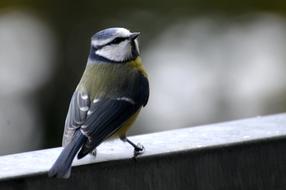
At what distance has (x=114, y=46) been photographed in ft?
12.8

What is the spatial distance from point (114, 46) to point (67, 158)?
0.88 metres

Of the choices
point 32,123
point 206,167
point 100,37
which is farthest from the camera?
point 32,123

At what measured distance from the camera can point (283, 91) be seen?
8055 mm

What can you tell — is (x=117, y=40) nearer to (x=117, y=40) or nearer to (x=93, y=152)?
(x=117, y=40)

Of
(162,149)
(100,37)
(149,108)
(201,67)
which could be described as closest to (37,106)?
(149,108)

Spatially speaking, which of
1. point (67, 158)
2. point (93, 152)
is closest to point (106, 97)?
point (93, 152)

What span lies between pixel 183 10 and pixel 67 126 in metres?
5.10

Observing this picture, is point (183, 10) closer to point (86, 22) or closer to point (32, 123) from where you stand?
point (86, 22)

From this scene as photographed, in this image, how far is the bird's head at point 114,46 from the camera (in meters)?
3.85

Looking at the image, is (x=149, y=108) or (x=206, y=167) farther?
(x=149, y=108)

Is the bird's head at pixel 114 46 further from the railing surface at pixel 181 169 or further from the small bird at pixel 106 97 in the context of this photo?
the railing surface at pixel 181 169

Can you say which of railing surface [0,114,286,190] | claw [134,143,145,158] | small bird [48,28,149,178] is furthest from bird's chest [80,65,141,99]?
railing surface [0,114,286,190]

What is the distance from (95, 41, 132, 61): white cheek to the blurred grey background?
10.7 ft

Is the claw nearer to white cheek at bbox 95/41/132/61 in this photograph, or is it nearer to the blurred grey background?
white cheek at bbox 95/41/132/61
